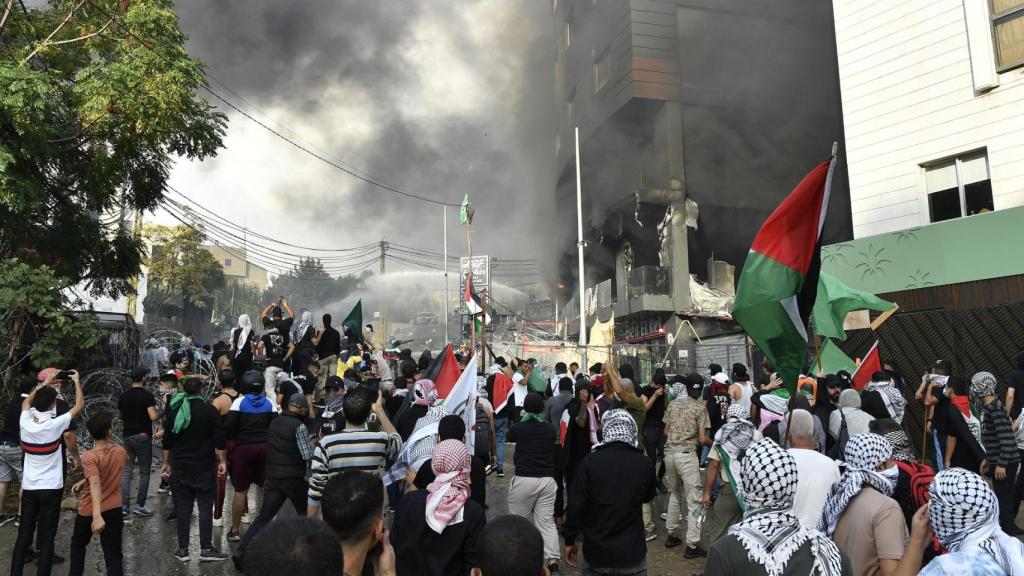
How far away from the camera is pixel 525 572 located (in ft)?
7.84

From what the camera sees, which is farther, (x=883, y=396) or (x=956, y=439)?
(x=883, y=396)

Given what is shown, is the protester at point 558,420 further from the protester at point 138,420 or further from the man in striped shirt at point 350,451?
the protester at point 138,420

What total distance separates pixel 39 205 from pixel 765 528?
14520 mm

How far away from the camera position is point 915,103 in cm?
1451

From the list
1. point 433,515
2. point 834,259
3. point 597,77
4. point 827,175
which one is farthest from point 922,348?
point 597,77

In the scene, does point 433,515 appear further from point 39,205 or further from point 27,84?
point 39,205

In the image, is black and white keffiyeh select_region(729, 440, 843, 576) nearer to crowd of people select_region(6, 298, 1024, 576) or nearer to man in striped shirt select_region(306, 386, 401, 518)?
crowd of people select_region(6, 298, 1024, 576)

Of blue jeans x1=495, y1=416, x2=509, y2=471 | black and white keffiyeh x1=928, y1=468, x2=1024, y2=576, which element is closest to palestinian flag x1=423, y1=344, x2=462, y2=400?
blue jeans x1=495, y1=416, x2=509, y2=471

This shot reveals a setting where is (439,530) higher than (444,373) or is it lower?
lower

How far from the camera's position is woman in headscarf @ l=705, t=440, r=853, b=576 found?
2.45m

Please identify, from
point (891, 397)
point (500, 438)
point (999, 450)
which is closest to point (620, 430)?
point (999, 450)

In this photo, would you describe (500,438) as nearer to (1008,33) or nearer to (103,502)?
(103,502)

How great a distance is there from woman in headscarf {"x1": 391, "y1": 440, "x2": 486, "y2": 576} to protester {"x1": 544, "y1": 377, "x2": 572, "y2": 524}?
356 centimetres

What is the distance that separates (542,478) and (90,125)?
11832 millimetres
